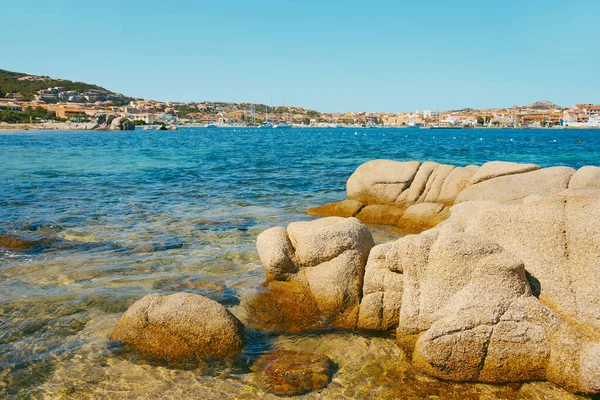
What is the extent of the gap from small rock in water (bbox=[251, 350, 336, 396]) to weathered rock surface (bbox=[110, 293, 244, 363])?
55cm

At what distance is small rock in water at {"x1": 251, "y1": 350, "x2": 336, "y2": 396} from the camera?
5.61 meters

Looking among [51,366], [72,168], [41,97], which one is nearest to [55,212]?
[51,366]

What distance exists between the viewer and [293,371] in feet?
19.4

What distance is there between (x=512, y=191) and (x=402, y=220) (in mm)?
3141

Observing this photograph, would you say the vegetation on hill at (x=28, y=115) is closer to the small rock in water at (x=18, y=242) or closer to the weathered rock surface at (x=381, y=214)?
the small rock in water at (x=18, y=242)

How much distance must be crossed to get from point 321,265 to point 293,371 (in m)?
2.12

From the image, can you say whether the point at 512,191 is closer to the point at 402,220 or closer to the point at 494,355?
the point at 402,220

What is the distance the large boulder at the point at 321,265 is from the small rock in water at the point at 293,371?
3.51 ft

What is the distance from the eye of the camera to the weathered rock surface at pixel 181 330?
6.30m

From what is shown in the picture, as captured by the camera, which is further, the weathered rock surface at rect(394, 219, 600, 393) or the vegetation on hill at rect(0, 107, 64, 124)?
the vegetation on hill at rect(0, 107, 64, 124)

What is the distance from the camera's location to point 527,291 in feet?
19.5

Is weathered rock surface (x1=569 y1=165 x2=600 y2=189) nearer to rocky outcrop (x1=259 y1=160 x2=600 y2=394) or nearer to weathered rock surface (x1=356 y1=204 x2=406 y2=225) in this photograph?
weathered rock surface (x1=356 y1=204 x2=406 y2=225)

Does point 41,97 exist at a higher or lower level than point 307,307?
higher

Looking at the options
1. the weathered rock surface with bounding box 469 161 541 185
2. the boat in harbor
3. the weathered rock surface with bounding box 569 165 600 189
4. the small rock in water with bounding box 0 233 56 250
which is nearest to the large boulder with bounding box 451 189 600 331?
the weathered rock surface with bounding box 569 165 600 189
